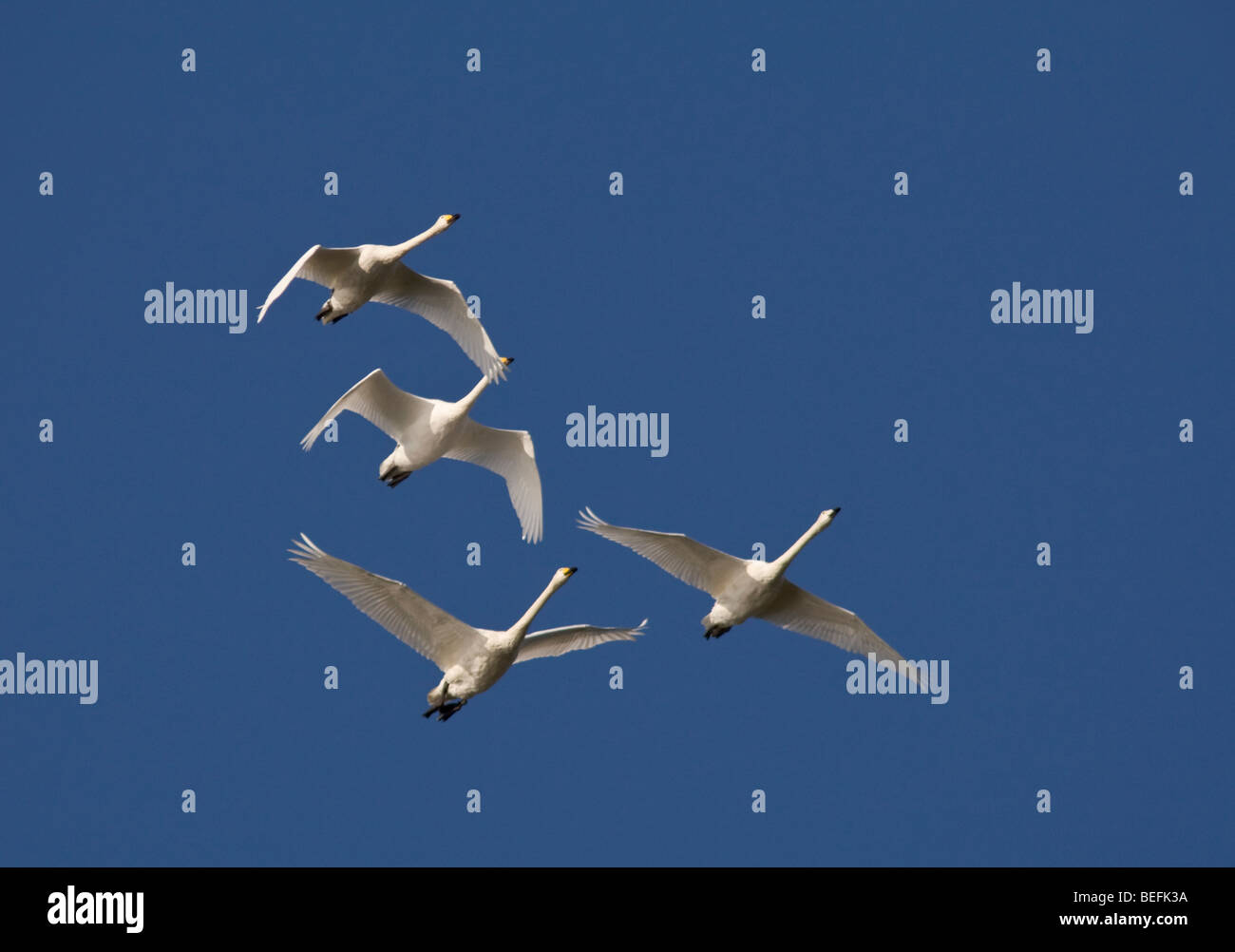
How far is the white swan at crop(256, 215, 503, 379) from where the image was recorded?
24391mm

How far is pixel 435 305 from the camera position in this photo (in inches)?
1004

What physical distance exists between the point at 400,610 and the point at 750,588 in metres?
4.22

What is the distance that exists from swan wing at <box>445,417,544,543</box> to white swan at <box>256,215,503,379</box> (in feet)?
2.74

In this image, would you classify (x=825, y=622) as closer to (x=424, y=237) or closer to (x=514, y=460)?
(x=514, y=460)

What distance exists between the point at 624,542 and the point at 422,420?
2828mm

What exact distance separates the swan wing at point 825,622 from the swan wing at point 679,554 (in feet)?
2.57

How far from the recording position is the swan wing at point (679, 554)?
2406cm

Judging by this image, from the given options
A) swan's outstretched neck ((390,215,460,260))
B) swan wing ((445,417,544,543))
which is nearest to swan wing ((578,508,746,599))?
swan wing ((445,417,544,543))

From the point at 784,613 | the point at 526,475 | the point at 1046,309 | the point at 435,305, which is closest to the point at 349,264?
the point at 435,305

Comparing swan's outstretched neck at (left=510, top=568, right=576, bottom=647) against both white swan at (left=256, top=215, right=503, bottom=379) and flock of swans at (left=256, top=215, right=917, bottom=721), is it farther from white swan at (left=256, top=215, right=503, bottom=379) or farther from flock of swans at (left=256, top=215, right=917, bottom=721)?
white swan at (left=256, top=215, right=503, bottom=379)

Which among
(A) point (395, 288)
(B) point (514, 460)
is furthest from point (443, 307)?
(B) point (514, 460)

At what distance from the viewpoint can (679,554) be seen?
24.4 m
